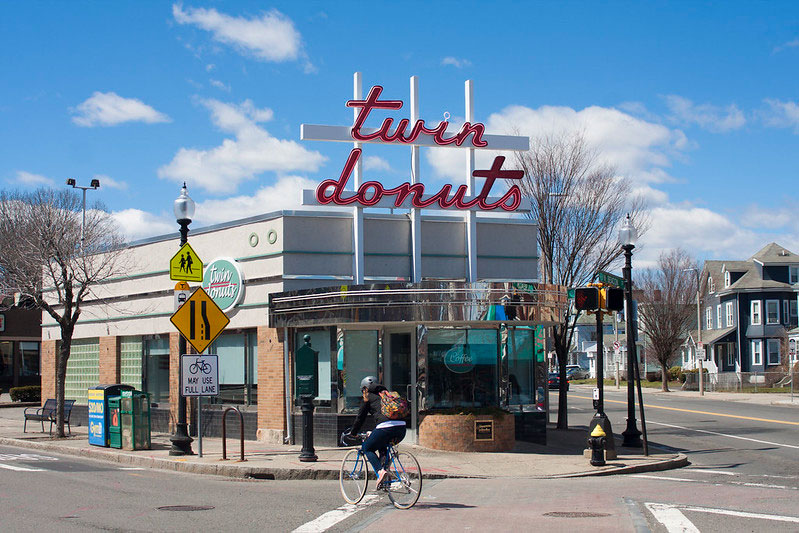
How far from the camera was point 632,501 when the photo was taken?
11.8m

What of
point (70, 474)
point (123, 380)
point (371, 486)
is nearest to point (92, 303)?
point (123, 380)

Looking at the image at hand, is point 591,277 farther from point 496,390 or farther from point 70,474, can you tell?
point 70,474

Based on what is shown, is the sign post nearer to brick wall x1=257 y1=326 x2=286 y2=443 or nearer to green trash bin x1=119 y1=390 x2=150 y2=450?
green trash bin x1=119 y1=390 x2=150 y2=450

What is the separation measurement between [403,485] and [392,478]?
17cm

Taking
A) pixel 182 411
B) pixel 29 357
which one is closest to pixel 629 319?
pixel 182 411

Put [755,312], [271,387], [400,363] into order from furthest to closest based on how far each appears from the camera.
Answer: [755,312] → [271,387] → [400,363]

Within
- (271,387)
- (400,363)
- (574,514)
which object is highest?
(400,363)

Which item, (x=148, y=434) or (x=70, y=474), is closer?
(x=70, y=474)

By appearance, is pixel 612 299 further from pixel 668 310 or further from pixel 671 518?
pixel 668 310

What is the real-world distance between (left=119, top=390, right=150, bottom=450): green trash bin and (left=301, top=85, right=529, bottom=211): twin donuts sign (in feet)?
18.8

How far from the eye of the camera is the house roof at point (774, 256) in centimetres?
5988

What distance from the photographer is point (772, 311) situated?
59469 millimetres

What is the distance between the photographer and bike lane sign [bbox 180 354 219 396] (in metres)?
17.2

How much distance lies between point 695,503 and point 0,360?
42.9 metres
